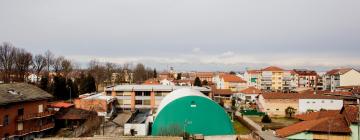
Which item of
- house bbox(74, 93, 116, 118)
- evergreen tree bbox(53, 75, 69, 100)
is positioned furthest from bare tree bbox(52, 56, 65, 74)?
house bbox(74, 93, 116, 118)

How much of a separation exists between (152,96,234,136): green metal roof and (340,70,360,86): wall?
195 ft

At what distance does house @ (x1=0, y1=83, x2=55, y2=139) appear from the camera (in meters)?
27.6

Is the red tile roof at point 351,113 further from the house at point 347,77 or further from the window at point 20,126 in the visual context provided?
the house at point 347,77

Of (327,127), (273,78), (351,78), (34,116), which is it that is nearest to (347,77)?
(351,78)

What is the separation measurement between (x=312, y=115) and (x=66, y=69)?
6350cm

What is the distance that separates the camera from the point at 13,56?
60.8 meters

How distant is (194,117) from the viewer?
25.4m

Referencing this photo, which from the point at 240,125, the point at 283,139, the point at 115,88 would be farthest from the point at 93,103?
A: the point at 283,139

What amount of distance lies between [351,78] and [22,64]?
6914 centimetres

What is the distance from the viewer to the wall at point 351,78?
74438 millimetres

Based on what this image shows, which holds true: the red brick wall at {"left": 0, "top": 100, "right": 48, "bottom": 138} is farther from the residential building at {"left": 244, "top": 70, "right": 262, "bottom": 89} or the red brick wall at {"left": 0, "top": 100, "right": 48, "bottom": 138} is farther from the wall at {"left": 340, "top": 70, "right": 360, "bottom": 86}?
the residential building at {"left": 244, "top": 70, "right": 262, "bottom": 89}

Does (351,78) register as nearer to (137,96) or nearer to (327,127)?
(137,96)

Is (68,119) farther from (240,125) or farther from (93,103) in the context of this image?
(240,125)

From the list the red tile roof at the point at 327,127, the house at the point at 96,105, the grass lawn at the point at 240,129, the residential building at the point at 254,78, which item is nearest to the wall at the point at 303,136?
the red tile roof at the point at 327,127
